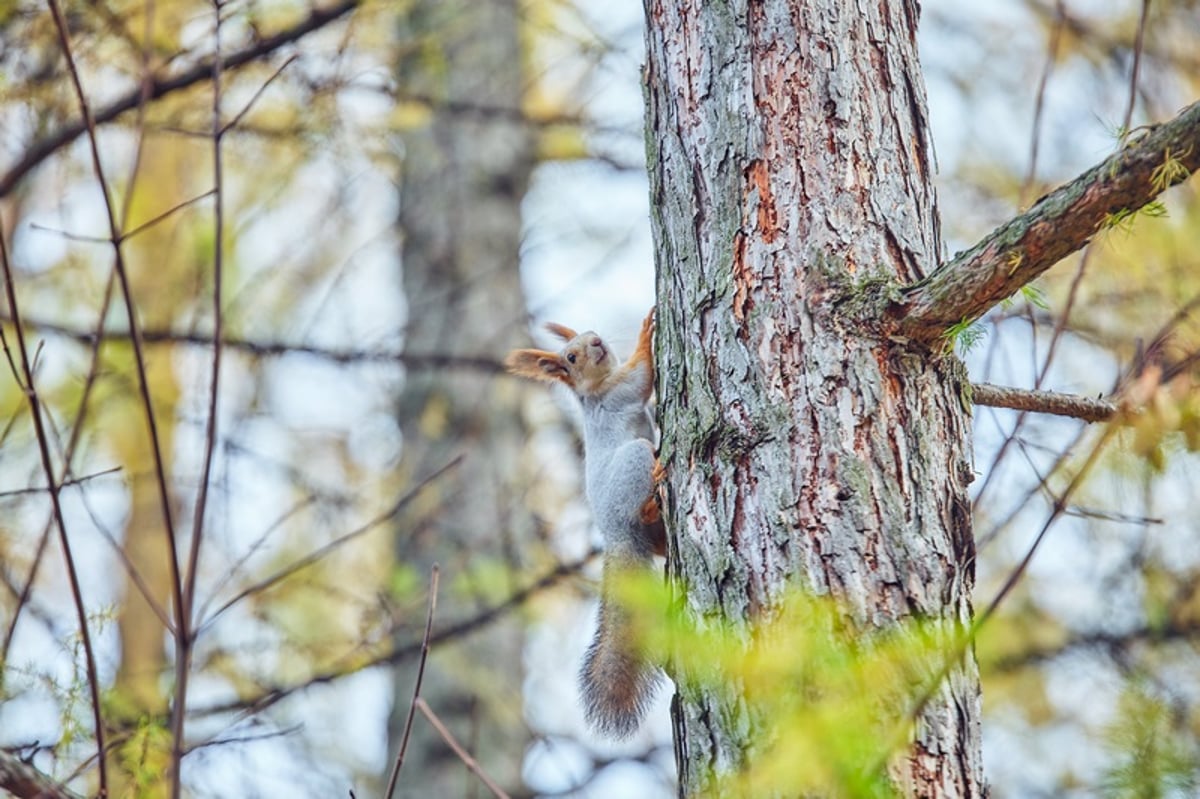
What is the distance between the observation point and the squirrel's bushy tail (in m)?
2.22

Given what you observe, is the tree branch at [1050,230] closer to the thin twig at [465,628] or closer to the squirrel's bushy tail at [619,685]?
the squirrel's bushy tail at [619,685]

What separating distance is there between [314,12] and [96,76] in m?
0.59

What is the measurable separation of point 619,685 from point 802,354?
82 centimetres

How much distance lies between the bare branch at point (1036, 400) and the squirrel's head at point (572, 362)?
143 cm

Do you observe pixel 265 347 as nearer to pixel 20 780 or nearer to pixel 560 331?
pixel 560 331

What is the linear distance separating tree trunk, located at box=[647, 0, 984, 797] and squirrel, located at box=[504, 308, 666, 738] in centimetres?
25

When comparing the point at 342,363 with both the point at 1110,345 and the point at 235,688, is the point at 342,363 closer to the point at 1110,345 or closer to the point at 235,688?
the point at 235,688

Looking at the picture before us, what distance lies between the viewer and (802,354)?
1.66m

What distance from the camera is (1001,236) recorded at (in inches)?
60.6

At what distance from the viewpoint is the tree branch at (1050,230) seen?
54.0 inches

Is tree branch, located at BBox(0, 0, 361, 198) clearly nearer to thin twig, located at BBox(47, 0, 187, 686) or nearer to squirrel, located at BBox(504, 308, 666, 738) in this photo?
squirrel, located at BBox(504, 308, 666, 738)

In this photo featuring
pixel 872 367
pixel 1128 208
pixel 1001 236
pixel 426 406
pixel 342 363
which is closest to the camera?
pixel 1128 208

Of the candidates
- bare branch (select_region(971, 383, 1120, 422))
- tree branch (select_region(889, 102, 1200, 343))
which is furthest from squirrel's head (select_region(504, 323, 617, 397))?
tree branch (select_region(889, 102, 1200, 343))

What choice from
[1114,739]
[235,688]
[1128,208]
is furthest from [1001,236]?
[235,688]
